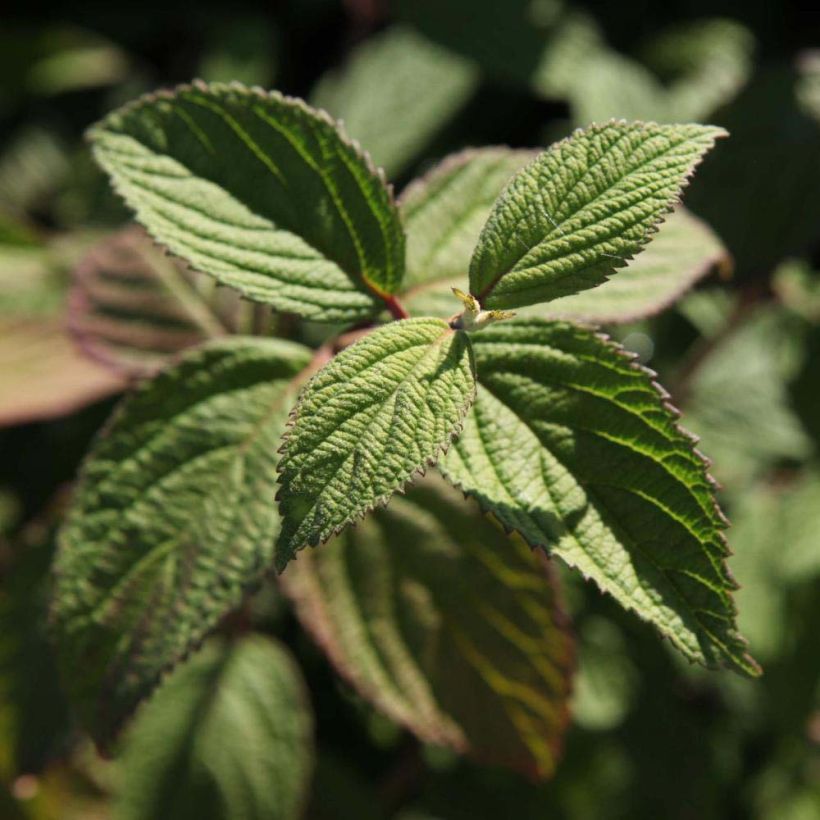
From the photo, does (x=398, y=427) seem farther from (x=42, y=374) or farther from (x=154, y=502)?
(x=42, y=374)

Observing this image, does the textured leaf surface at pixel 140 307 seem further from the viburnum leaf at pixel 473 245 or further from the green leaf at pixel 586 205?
the green leaf at pixel 586 205

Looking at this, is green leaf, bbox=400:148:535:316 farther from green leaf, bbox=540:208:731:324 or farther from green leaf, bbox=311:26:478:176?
green leaf, bbox=311:26:478:176

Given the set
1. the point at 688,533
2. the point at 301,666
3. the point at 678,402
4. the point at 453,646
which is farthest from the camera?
the point at 301,666

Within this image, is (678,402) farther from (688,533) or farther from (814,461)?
(688,533)

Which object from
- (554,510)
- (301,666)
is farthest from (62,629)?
(301,666)

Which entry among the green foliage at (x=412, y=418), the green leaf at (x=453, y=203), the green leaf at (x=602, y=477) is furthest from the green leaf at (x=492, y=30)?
the green leaf at (x=602, y=477)
